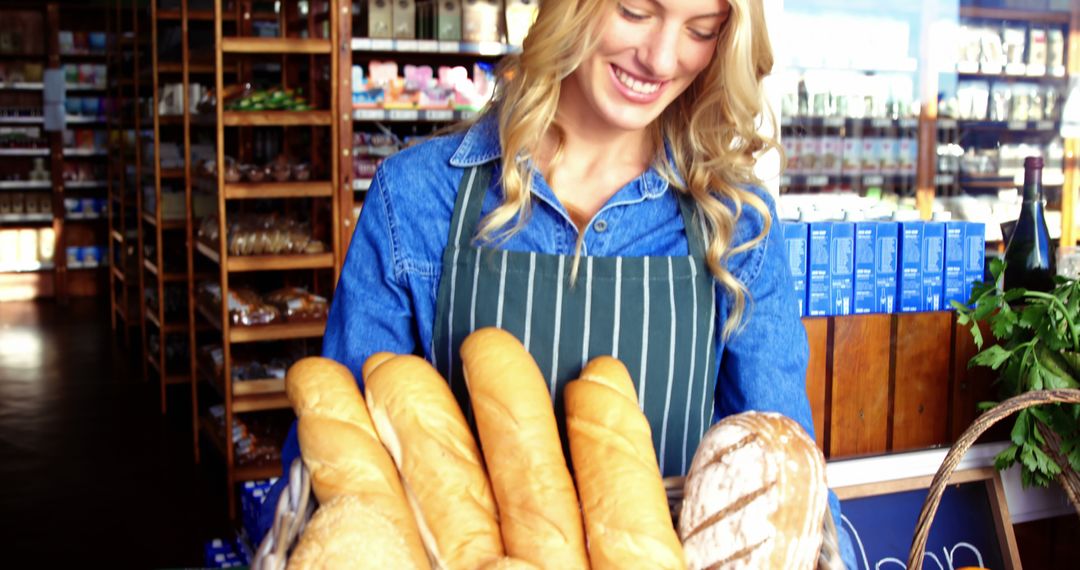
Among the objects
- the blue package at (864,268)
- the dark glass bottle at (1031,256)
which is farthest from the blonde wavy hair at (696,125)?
the dark glass bottle at (1031,256)

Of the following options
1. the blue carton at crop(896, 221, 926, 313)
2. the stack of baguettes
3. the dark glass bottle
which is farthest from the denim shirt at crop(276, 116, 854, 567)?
the dark glass bottle

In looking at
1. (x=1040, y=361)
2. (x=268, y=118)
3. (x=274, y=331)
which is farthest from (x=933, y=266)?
(x=274, y=331)

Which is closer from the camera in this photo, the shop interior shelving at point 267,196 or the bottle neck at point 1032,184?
the bottle neck at point 1032,184

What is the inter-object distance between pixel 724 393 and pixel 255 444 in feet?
11.5

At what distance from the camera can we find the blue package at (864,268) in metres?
2.79

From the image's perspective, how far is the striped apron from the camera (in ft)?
4.73

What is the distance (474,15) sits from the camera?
4977 millimetres

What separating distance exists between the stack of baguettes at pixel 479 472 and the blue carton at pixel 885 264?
5.91 ft

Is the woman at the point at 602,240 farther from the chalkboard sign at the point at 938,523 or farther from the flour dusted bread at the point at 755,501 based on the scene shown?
the chalkboard sign at the point at 938,523

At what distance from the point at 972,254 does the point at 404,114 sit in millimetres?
2578

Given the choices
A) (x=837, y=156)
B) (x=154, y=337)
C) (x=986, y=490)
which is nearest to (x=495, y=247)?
(x=986, y=490)

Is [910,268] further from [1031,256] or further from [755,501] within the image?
[755,501]

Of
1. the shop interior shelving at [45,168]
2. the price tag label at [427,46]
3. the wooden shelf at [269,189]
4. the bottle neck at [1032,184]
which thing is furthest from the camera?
the shop interior shelving at [45,168]

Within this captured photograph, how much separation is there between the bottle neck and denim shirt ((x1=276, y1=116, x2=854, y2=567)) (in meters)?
1.48
